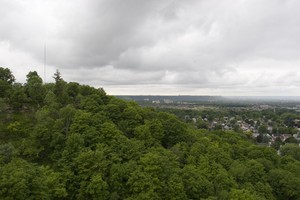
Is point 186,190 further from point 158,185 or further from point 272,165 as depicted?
point 272,165

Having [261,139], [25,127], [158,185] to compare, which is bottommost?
[261,139]

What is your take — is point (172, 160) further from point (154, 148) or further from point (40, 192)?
point (40, 192)

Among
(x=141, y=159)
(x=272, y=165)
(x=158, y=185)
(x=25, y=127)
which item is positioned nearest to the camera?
(x=158, y=185)

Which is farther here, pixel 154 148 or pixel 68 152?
pixel 154 148

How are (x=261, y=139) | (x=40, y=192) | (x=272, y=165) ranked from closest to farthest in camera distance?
(x=40, y=192), (x=272, y=165), (x=261, y=139)

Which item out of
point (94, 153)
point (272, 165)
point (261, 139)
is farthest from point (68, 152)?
point (261, 139)

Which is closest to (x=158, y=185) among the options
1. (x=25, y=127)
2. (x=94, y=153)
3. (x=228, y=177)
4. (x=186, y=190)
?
(x=186, y=190)

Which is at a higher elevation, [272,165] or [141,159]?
[141,159]
